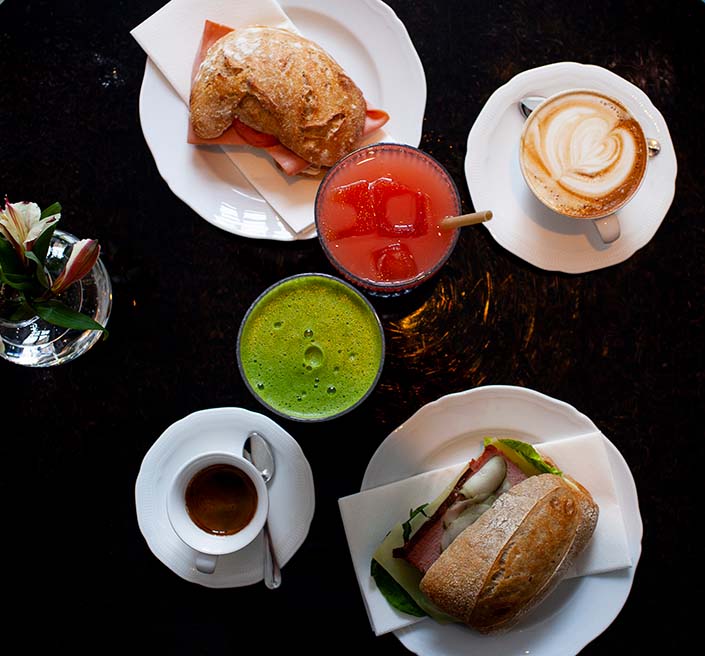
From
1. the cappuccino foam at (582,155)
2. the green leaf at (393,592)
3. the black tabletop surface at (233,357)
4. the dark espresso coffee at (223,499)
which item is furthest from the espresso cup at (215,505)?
the cappuccino foam at (582,155)

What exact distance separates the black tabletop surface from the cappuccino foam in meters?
0.16

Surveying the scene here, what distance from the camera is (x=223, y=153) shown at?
1.66m

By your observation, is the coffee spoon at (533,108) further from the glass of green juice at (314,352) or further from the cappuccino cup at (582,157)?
the glass of green juice at (314,352)

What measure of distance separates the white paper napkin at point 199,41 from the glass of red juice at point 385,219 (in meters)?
0.08

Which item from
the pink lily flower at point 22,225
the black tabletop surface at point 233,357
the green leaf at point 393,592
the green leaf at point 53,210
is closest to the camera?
the pink lily flower at point 22,225

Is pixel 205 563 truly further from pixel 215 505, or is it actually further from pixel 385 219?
pixel 385 219

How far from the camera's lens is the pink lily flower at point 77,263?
143cm

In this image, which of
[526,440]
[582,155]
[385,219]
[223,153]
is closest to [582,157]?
[582,155]

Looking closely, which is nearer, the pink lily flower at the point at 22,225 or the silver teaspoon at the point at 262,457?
the pink lily flower at the point at 22,225

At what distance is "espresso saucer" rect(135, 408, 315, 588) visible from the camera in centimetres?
159

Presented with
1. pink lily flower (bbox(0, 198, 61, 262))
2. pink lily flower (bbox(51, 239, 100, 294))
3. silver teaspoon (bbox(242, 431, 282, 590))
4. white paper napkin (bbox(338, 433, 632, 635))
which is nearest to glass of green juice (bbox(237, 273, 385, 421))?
silver teaspoon (bbox(242, 431, 282, 590))

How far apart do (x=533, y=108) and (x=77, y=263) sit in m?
1.02

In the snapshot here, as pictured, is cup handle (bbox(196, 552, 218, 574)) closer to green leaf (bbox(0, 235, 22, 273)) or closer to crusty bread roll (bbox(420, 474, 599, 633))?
crusty bread roll (bbox(420, 474, 599, 633))

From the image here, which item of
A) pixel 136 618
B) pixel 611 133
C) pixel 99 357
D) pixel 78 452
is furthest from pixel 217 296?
pixel 611 133
